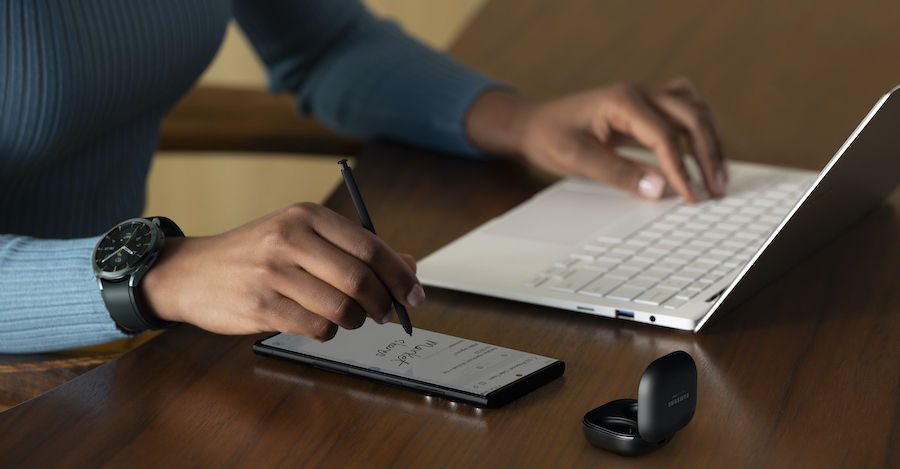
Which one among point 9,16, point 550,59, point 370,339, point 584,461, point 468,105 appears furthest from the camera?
point 550,59

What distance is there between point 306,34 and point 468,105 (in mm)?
275

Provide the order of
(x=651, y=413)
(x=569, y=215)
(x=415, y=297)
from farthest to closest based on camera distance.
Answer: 1. (x=569, y=215)
2. (x=415, y=297)
3. (x=651, y=413)

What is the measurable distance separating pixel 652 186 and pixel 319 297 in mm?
431

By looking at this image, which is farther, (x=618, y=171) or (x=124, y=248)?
(x=618, y=171)

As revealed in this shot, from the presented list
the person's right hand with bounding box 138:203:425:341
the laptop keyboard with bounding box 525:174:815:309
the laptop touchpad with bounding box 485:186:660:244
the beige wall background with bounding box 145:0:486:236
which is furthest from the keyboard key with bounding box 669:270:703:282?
the beige wall background with bounding box 145:0:486:236

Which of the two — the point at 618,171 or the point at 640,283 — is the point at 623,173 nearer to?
the point at 618,171

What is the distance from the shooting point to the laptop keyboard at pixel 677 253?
0.66 meters

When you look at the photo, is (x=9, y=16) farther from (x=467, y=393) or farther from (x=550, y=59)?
(x=550, y=59)

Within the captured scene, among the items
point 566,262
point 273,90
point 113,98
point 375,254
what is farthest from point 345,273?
point 273,90

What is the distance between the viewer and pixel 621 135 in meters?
0.95

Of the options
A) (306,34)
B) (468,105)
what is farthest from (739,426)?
(306,34)

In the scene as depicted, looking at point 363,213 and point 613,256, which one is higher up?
point 363,213

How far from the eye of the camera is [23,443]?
1.64ft

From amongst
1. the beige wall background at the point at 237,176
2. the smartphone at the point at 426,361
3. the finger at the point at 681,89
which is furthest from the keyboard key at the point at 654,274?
the beige wall background at the point at 237,176
